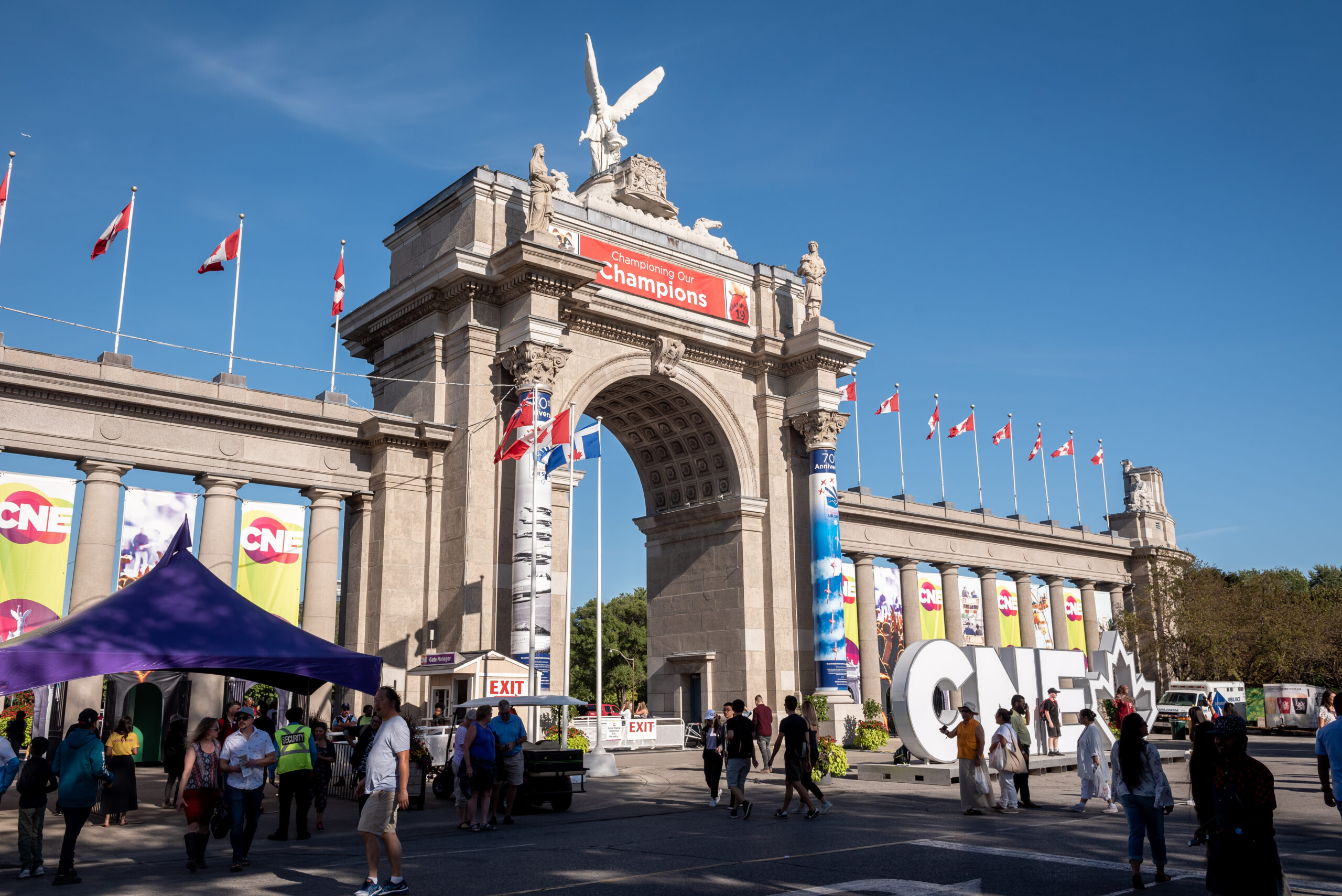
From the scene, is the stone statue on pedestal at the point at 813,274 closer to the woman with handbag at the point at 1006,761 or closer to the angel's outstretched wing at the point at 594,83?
the angel's outstretched wing at the point at 594,83

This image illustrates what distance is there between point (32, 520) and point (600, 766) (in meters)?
17.0

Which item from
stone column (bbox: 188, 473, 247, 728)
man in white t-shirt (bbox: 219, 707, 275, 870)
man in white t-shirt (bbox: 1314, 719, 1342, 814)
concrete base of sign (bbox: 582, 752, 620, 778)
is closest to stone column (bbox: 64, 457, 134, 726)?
stone column (bbox: 188, 473, 247, 728)

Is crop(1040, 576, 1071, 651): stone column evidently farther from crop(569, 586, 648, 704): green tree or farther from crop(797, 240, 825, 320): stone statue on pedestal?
crop(569, 586, 648, 704): green tree

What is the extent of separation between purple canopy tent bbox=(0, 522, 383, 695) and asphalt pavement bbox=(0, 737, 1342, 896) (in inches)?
99.6

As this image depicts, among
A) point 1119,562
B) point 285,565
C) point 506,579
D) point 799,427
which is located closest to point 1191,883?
point 506,579

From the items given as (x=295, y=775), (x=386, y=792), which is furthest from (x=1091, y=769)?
(x=295, y=775)

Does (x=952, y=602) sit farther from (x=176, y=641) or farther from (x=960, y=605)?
(x=176, y=641)

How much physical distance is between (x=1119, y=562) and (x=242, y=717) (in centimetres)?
6319

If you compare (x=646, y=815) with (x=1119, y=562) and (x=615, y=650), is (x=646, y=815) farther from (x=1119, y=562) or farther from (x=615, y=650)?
(x=615, y=650)

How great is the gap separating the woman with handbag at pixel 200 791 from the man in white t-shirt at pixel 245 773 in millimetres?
146

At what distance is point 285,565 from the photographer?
32.2 m

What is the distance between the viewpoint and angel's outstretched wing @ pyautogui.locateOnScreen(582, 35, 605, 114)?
134 ft

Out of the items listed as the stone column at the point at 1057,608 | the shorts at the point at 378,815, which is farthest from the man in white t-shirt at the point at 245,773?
the stone column at the point at 1057,608

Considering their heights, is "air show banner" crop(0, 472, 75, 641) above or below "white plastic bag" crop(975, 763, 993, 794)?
above
